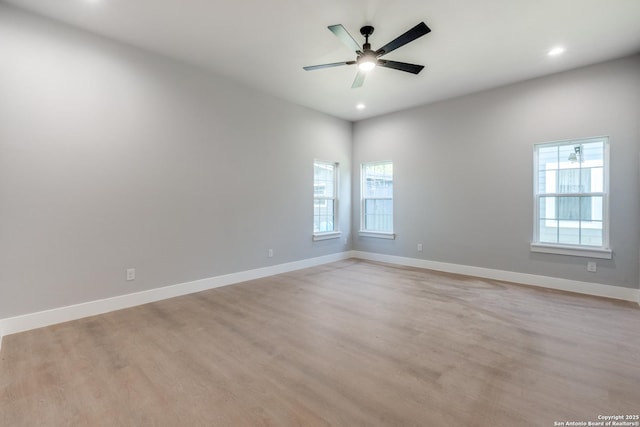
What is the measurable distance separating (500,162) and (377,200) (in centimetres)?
233

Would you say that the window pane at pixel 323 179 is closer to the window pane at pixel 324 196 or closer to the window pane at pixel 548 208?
the window pane at pixel 324 196

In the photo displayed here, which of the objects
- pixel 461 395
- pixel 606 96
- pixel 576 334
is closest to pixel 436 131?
pixel 606 96

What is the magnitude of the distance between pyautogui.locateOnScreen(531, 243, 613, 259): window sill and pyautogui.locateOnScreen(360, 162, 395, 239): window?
7.65 ft

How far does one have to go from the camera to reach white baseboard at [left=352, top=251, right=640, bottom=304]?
367 cm

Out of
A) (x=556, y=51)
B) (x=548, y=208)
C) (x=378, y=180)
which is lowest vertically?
(x=548, y=208)

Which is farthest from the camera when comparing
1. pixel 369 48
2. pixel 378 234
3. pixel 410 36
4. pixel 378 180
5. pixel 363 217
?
pixel 363 217

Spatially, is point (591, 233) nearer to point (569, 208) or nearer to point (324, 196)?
point (569, 208)

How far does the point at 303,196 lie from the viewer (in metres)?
5.40

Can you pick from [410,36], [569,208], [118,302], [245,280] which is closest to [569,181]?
[569,208]

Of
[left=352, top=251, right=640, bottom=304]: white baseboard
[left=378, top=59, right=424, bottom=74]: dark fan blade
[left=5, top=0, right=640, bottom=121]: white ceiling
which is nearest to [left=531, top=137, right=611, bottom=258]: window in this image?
[left=352, top=251, right=640, bottom=304]: white baseboard

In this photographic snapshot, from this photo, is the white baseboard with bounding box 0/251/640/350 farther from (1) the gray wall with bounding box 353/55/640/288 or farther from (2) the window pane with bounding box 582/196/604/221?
(2) the window pane with bounding box 582/196/604/221

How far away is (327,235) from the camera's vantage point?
5863 millimetres

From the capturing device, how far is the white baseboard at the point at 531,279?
3.67 m

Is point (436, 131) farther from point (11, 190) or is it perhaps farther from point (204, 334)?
point (11, 190)
